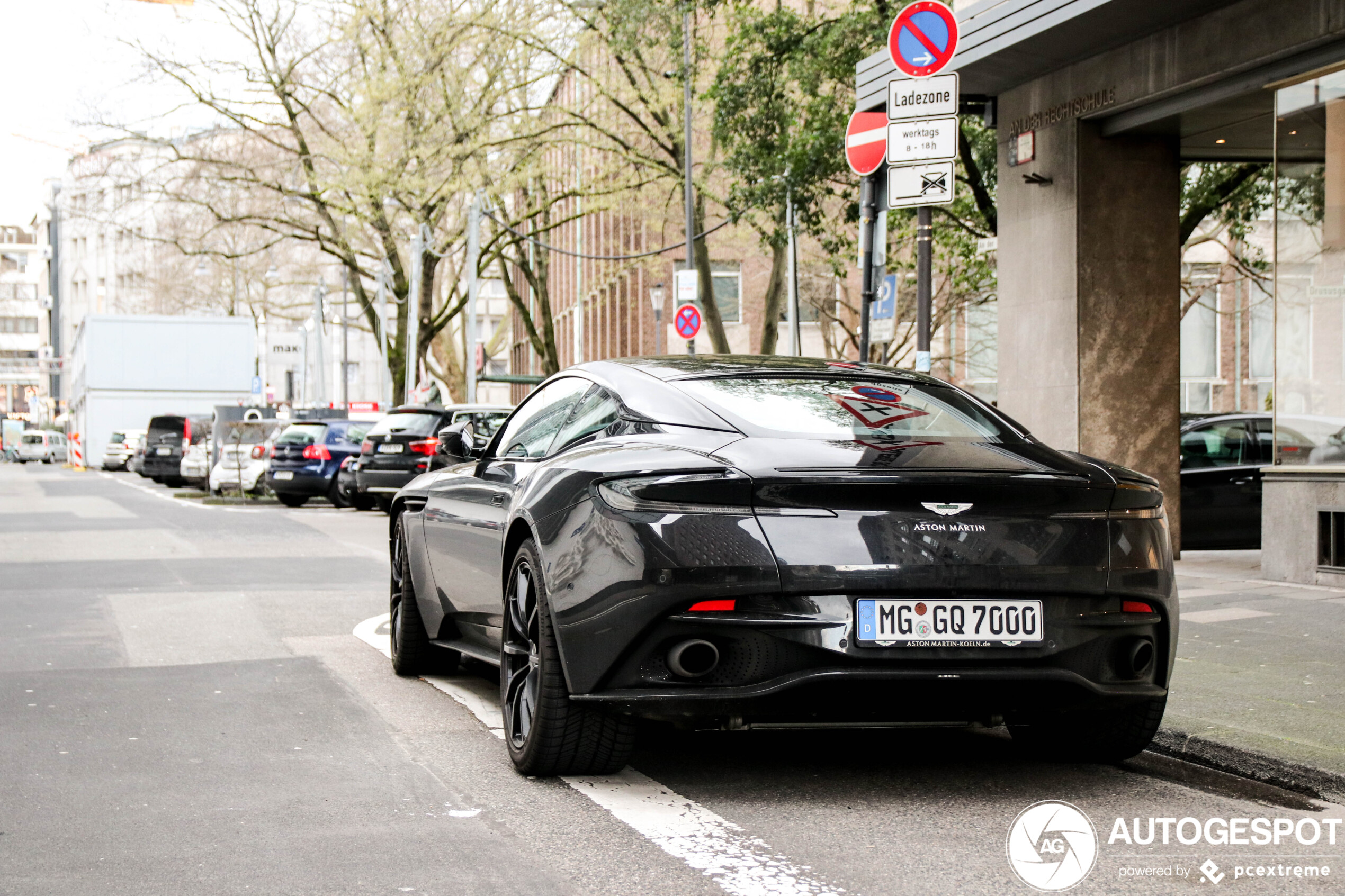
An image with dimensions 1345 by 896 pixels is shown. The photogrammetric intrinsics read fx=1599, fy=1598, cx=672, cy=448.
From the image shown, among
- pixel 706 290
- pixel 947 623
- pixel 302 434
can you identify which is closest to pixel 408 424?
pixel 302 434

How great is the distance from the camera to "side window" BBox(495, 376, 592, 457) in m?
5.99

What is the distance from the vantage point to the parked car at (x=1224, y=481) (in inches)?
567

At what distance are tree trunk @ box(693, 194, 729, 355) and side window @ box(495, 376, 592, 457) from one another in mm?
23100

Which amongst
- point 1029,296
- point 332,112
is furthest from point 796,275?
point 1029,296

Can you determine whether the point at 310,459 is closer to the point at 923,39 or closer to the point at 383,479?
the point at 383,479

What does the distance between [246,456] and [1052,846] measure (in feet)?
92.6

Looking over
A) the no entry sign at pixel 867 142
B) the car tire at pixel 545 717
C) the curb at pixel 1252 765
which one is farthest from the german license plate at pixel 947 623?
the no entry sign at pixel 867 142

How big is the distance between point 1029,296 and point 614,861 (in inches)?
417

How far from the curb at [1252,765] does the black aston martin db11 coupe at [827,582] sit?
0.24 meters

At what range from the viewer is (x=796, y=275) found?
120ft

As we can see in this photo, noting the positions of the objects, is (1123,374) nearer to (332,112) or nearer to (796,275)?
(796,275)

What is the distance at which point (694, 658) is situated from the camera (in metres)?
4.57

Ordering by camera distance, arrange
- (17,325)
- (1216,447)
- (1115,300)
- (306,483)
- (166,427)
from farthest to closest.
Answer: (17,325) < (166,427) < (306,483) < (1216,447) < (1115,300)

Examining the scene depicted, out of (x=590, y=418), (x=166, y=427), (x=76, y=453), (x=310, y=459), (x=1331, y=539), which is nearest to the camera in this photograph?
(x=590, y=418)
